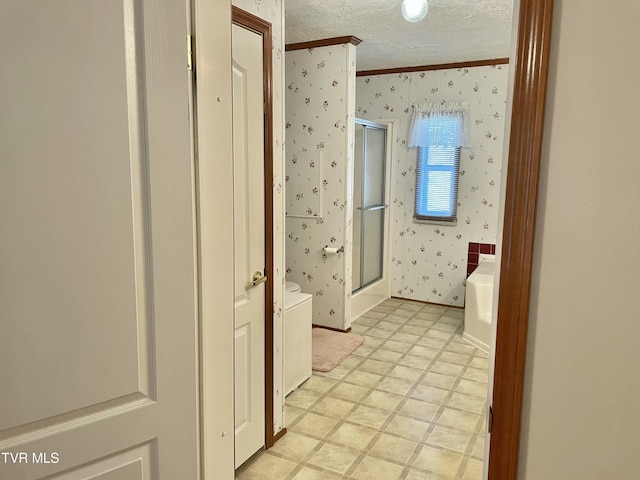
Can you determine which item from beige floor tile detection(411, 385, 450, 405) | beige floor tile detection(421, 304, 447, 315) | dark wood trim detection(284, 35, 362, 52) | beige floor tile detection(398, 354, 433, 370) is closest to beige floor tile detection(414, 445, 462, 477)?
beige floor tile detection(411, 385, 450, 405)

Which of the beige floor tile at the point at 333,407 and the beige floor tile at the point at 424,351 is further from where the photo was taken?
the beige floor tile at the point at 424,351

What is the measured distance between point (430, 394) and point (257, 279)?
1.59m

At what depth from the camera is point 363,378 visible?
3361 mm

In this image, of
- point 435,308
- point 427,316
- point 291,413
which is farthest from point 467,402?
point 435,308

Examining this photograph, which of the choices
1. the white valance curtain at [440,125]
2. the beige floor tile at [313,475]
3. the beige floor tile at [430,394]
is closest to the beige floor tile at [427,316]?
the beige floor tile at [430,394]

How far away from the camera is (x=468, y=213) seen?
16.0 feet

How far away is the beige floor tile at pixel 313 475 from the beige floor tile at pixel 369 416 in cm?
52

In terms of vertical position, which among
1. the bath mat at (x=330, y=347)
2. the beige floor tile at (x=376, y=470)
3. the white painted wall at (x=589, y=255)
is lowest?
the beige floor tile at (x=376, y=470)

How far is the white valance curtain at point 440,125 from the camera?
186 inches

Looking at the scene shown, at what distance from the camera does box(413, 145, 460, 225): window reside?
4.87 metres

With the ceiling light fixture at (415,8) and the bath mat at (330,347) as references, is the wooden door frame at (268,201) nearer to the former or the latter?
the ceiling light fixture at (415,8)

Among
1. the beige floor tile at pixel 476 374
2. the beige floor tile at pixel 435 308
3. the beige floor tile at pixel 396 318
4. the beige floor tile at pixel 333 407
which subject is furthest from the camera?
the beige floor tile at pixel 435 308

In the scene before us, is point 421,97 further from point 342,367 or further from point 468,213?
point 342,367

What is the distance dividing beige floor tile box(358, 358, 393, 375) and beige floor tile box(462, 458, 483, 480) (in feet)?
3.68
